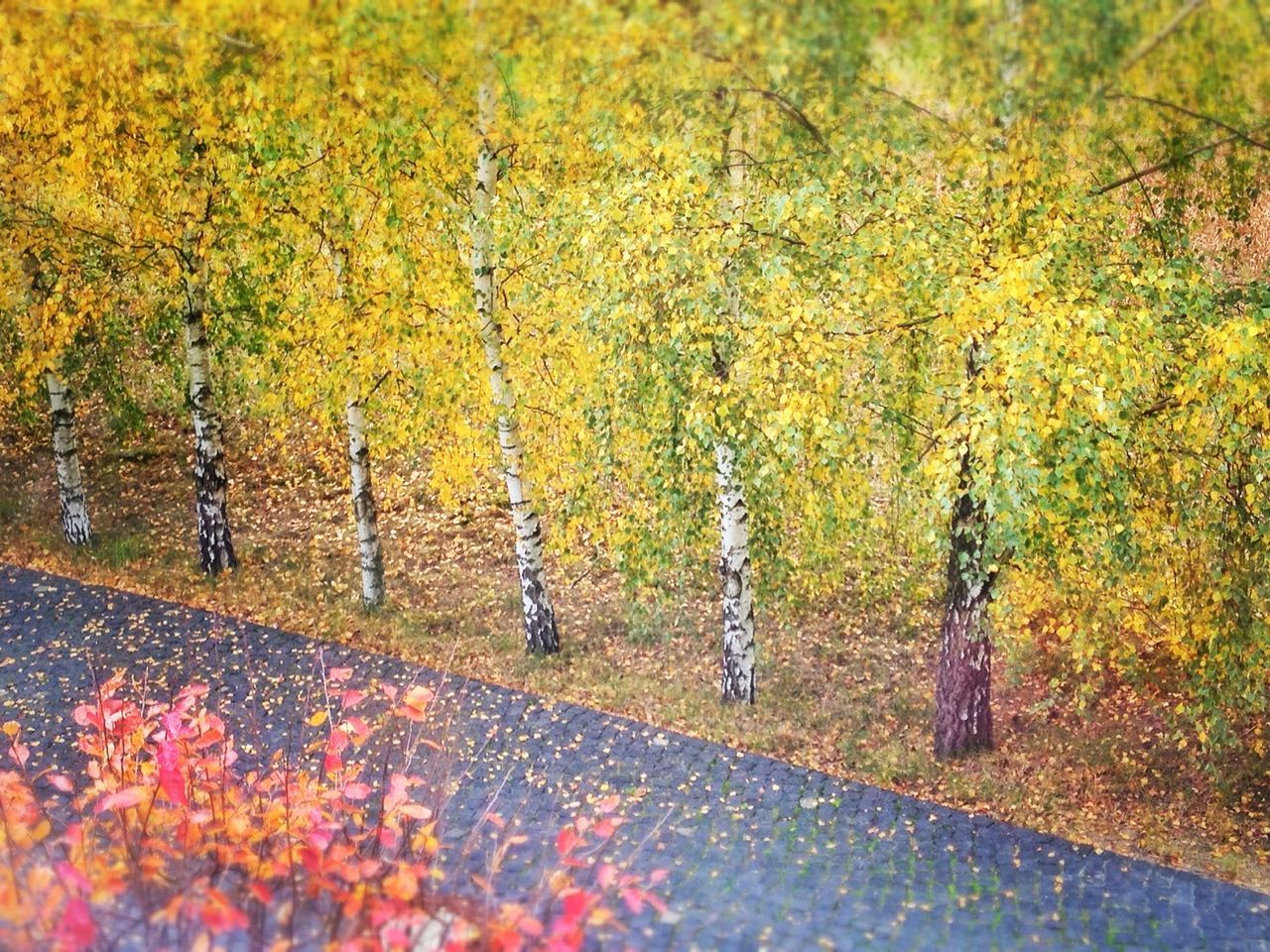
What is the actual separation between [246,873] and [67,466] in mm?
11304

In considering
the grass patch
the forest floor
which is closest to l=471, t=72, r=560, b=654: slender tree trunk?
the forest floor

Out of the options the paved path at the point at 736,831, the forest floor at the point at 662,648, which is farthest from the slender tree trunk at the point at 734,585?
the paved path at the point at 736,831

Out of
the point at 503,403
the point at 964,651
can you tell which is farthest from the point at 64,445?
the point at 964,651

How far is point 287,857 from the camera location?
6.81 m

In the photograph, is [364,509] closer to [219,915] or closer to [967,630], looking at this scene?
[967,630]

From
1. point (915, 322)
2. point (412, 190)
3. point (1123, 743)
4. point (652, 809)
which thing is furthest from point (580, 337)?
point (1123, 743)

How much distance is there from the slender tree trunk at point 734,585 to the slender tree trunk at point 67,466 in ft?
33.7

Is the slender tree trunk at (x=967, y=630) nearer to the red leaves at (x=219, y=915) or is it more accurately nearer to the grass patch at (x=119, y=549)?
the red leaves at (x=219, y=915)

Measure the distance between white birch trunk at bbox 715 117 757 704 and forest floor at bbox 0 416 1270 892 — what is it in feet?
1.43

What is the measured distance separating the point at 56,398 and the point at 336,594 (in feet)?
16.9

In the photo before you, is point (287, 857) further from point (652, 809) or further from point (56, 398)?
point (56, 398)

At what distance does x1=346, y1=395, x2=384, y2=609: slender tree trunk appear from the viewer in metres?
13.9

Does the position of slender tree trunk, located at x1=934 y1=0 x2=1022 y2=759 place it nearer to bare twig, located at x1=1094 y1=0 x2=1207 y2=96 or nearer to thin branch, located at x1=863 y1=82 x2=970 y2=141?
thin branch, located at x1=863 y1=82 x2=970 y2=141

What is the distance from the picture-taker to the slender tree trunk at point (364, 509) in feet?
45.8
